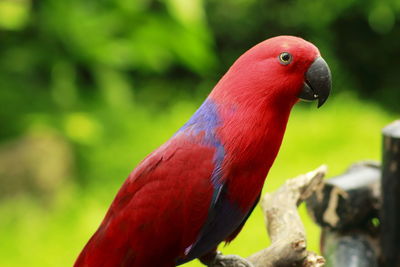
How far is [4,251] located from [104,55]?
0.97 metres

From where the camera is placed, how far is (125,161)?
2971 mm

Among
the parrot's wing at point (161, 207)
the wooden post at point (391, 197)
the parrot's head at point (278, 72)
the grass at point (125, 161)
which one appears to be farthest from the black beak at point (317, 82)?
the grass at point (125, 161)

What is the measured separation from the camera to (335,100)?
3748 millimetres

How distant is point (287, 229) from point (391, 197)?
9.1 inches

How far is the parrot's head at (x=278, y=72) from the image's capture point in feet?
3.20

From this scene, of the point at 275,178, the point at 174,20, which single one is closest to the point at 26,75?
the point at 174,20

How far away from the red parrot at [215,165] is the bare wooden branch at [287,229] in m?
0.12

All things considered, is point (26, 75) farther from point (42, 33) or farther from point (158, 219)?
point (158, 219)

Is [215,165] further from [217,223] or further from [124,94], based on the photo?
[124,94]

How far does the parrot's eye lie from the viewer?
3.20 ft

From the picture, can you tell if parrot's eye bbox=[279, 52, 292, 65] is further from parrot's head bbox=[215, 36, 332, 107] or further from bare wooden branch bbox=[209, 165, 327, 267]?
bare wooden branch bbox=[209, 165, 327, 267]

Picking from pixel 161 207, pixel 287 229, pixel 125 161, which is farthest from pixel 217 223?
pixel 125 161

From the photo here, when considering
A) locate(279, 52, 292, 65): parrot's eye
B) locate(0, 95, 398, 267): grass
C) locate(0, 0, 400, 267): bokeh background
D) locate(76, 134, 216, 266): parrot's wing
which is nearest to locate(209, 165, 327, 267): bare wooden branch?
locate(76, 134, 216, 266): parrot's wing

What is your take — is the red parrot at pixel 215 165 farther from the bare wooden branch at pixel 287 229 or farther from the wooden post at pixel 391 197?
the wooden post at pixel 391 197
